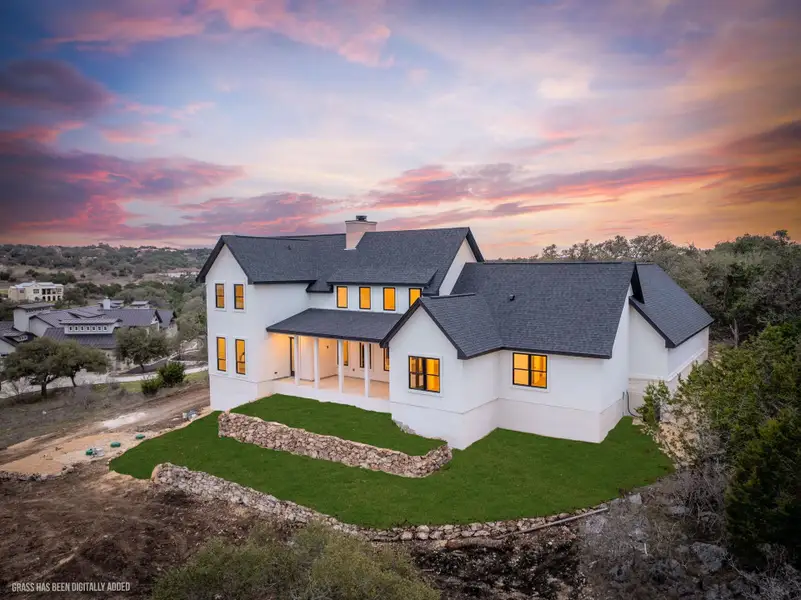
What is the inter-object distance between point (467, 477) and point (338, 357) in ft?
29.5

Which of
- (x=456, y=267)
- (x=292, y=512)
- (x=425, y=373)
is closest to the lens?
(x=292, y=512)

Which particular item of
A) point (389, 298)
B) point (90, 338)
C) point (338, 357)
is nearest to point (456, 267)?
point (389, 298)

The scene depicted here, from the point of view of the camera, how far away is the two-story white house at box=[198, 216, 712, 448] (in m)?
18.7

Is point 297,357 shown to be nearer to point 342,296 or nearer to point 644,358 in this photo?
point 342,296

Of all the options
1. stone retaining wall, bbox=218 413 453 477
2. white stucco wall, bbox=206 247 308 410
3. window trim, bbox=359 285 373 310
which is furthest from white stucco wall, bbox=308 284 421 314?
stone retaining wall, bbox=218 413 453 477

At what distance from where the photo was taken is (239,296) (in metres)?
25.2

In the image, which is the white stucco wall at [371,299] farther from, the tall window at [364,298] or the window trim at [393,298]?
the tall window at [364,298]

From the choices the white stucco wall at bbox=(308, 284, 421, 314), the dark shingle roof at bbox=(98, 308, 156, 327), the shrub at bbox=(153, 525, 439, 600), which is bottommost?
the shrub at bbox=(153, 525, 439, 600)

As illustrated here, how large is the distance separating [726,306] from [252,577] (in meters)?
39.6

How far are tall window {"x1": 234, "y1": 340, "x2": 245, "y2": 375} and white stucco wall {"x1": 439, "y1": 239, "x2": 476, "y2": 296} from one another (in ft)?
35.0

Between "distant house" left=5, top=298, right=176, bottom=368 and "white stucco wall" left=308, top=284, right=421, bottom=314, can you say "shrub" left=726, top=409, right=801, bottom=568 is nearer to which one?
"white stucco wall" left=308, top=284, right=421, bottom=314

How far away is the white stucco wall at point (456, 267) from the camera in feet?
76.3

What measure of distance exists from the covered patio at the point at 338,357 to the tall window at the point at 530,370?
5685mm

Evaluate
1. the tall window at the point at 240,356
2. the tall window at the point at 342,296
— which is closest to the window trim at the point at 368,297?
the tall window at the point at 342,296
